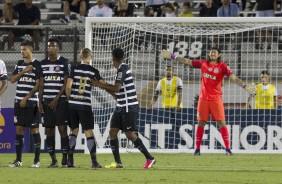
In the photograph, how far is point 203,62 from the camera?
19.1m

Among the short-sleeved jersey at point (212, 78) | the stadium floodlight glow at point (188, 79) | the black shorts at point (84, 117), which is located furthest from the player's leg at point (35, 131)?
the stadium floodlight glow at point (188, 79)

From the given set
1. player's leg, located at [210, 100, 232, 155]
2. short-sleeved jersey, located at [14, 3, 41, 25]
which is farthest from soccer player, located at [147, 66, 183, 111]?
short-sleeved jersey, located at [14, 3, 41, 25]

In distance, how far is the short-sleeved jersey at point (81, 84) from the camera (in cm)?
1520

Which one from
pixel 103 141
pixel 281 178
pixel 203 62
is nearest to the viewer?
pixel 281 178

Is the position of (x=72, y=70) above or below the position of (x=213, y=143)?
above

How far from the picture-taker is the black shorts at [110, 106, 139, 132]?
15.2m

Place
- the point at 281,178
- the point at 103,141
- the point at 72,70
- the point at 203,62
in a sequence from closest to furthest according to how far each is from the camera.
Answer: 1. the point at 281,178
2. the point at 72,70
3. the point at 203,62
4. the point at 103,141

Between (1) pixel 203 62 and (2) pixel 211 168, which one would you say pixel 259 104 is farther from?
(2) pixel 211 168

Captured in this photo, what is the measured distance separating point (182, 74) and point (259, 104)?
6.16ft

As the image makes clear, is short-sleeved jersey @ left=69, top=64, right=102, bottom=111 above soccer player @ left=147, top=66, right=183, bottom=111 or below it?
above

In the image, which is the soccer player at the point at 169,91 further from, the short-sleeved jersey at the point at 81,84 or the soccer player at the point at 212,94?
the short-sleeved jersey at the point at 81,84

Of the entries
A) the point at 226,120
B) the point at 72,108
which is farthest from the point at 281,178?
the point at 226,120

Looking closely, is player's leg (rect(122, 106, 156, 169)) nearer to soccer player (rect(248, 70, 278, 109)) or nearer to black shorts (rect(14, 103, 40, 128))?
black shorts (rect(14, 103, 40, 128))

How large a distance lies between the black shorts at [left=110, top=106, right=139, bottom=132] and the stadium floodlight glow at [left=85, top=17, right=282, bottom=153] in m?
5.29
